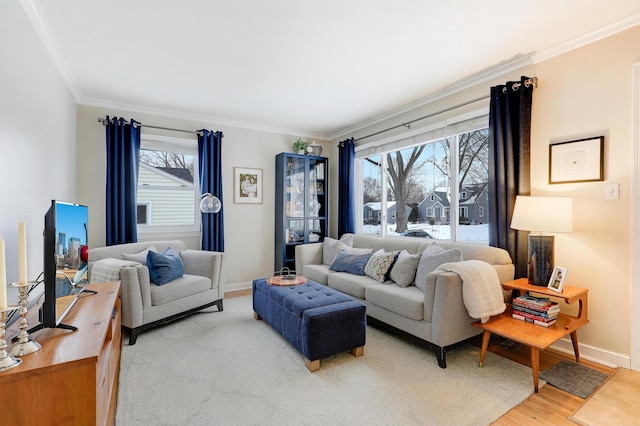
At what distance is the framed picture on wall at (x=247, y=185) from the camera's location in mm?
4637

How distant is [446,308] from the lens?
2359 mm

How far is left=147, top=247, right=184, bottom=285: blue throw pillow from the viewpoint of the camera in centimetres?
316

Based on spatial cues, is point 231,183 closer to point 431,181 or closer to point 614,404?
point 431,181

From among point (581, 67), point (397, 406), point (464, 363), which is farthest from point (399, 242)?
point (581, 67)

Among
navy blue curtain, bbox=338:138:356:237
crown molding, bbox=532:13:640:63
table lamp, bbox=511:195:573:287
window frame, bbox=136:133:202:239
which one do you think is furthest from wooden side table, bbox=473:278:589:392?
window frame, bbox=136:133:202:239

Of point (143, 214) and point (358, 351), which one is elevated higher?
point (143, 214)

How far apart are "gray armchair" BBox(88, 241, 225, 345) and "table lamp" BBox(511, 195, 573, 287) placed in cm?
310

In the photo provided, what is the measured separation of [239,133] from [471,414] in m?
4.29

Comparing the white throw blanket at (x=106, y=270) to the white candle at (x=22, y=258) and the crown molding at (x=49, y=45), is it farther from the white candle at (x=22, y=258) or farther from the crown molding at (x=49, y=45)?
the crown molding at (x=49, y=45)

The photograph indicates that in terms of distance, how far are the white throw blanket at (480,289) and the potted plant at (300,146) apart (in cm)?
312

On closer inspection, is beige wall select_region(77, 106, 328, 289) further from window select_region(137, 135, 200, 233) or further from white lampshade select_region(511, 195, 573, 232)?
white lampshade select_region(511, 195, 573, 232)

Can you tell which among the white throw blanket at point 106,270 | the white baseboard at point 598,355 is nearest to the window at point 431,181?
the white baseboard at point 598,355

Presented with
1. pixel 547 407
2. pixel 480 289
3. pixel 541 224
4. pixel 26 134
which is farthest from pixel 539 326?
pixel 26 134

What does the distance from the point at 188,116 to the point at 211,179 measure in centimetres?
92
